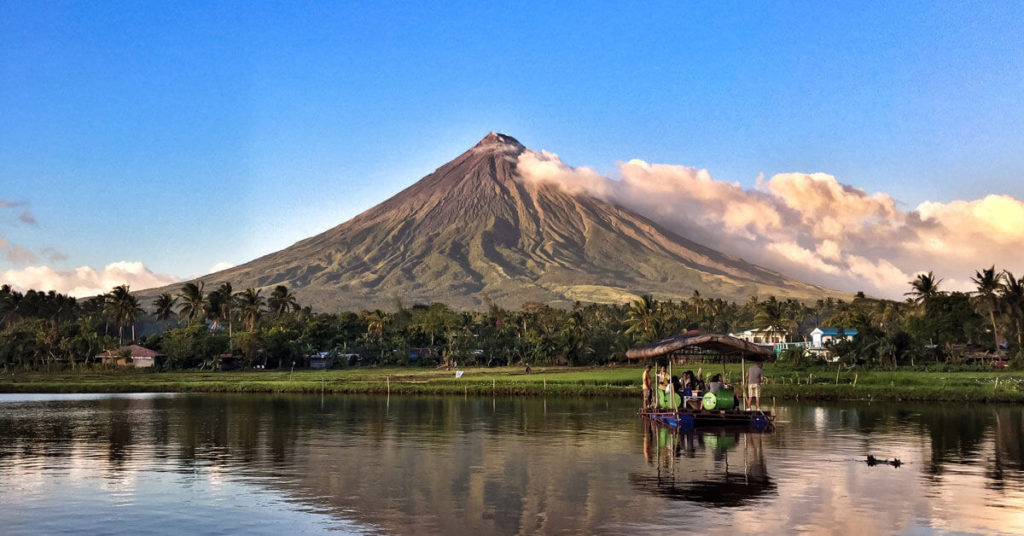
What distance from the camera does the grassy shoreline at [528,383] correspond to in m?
47.2

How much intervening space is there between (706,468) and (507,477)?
425 cm

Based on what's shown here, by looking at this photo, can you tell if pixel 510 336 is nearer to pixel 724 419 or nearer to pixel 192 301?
pixel 192 301

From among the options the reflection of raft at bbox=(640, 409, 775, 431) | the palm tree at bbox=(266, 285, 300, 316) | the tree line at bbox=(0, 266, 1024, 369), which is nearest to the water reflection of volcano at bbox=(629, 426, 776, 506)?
the reflection of raft at bbox=(640, 409, 775, 431)

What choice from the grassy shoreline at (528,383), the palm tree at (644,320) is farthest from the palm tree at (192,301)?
the palm tree at (644,320)

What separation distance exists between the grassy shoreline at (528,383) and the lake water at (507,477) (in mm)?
13839

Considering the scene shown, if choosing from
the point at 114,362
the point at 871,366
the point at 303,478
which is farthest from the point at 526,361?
the point at 303,478

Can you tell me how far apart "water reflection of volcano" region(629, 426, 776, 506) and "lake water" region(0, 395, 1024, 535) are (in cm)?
6

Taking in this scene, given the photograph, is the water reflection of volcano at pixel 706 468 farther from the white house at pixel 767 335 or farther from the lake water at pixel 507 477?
the white house at pixel 767 335

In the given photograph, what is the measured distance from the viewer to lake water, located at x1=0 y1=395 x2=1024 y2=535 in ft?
45.9

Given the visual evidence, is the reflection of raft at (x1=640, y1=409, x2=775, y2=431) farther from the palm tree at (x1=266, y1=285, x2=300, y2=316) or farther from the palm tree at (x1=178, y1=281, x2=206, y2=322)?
the palm tree at (x1=266, y1=285, x2=300, y2=316)

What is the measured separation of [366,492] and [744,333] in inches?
3782

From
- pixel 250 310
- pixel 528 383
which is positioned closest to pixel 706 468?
pixel 528 383

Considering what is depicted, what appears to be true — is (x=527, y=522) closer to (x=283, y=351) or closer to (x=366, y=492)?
(x=366, y=492)

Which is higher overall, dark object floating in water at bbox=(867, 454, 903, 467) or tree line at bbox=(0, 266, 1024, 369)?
tree line at bbox=(0, 266, 1024, 369)
